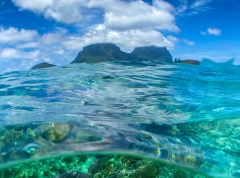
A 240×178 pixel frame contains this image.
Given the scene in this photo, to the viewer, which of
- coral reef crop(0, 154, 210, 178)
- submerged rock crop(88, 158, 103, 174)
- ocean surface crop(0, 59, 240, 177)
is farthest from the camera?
submerged rock crop(88, 158, 103, 174)

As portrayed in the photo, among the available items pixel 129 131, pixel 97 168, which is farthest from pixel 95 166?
pixel 129 131

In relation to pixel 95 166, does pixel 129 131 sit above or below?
above

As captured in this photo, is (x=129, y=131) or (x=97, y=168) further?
(x=97, y=168)

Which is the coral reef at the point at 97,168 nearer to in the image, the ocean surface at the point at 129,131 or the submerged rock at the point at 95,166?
the submerged rock at the point at 95,166

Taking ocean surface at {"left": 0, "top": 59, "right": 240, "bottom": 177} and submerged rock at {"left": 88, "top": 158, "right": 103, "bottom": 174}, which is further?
submerged rock at {"left": 88, "top": 158, "right": 103, "bottom": 174}

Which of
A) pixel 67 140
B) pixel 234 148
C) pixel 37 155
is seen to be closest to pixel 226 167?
pixel 234 148

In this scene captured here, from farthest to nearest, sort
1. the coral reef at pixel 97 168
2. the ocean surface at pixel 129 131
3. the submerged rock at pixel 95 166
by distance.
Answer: the submerged rock at pixel 95 166 → the coral reef at pixel 97 168 → the ocean surface at pixel 129 131

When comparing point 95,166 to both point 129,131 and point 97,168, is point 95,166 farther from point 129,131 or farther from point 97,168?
point 129,131

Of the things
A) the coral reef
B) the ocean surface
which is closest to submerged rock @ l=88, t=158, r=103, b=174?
the coral reef

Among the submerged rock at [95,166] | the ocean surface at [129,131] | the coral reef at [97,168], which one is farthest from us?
the submerged rock at [95,166]

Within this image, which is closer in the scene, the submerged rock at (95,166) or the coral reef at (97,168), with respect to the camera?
the coral reef at (97,168)

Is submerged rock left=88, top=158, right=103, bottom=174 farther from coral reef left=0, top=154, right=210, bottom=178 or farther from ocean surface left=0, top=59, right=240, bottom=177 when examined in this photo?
ocean surface left=0, top=59, right=240, bottom=177

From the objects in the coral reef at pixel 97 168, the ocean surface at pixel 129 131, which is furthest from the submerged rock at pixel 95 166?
the ocean surface at pixel 129 131

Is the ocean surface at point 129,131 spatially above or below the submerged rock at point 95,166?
above
